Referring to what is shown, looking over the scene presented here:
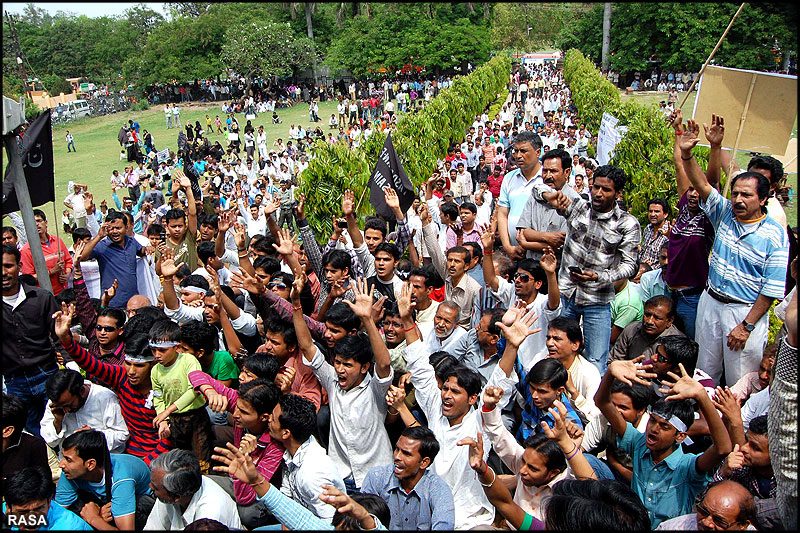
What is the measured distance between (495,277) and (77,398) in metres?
3.10

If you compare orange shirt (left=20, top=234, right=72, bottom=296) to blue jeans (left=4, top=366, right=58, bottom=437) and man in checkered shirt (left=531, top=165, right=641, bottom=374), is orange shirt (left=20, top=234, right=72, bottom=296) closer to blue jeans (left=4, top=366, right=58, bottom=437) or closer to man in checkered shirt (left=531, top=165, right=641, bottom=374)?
blue jeans (left=4, top=366, right=58, bottom=437)

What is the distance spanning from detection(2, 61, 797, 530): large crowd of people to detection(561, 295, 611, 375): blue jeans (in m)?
0.02

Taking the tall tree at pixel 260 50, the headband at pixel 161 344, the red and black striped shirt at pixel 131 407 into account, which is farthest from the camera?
the tall tree at pixel 260 50

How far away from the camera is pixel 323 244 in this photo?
8.32 metres

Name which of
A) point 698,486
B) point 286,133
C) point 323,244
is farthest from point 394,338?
point 286,133

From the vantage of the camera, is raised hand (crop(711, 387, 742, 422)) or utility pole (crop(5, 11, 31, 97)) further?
utility pole (crop(5, 11, 31, 97))

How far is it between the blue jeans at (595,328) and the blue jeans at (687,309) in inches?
27.9

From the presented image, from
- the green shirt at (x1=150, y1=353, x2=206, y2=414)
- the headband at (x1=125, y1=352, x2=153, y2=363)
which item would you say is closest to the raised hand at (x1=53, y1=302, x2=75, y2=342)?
the headband at (x1=125, y1=352, x2=153, y2=363)

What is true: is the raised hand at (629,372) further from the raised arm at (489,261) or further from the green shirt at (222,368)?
the green shirt at (222,368)

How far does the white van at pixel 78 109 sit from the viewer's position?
38.8m

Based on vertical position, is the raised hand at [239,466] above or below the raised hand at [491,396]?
below

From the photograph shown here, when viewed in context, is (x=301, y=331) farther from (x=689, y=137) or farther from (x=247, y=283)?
(x=689, y=137)

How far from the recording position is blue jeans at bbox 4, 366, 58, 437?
448cm

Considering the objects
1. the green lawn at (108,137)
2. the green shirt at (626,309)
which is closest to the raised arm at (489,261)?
the green shirt at (626,309)
